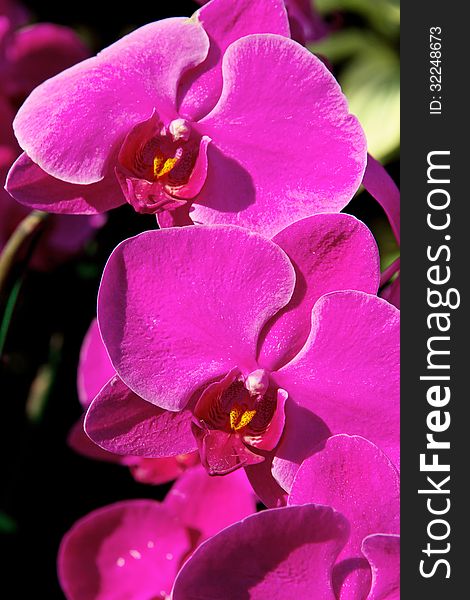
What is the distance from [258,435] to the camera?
0.42 metres

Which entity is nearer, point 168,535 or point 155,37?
point 155,37

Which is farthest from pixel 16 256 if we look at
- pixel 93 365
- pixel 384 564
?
pixel 384 564

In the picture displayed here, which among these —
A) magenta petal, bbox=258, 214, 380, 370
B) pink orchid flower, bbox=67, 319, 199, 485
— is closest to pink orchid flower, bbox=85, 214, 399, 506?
magenta petal, bbox=258, 214, 380, 370

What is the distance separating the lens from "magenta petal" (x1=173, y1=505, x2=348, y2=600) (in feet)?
1.17

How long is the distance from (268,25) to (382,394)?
0.19m

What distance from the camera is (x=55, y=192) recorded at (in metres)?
0.45

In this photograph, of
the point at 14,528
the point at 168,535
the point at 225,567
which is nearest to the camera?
the point at 225,567

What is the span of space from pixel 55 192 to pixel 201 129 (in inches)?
3.3

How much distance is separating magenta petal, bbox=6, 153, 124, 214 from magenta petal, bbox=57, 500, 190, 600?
190mm

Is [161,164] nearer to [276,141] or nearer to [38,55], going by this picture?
[276,141]

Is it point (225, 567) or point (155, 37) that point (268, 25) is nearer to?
point (155, 37)

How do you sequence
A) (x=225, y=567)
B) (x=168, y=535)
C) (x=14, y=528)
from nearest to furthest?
(x=225, y=567) → (x=168, y=535) → (x=14, y=528)

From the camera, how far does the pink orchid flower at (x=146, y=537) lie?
0.52 m

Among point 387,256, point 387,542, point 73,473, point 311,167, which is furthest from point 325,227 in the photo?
point 73,473
